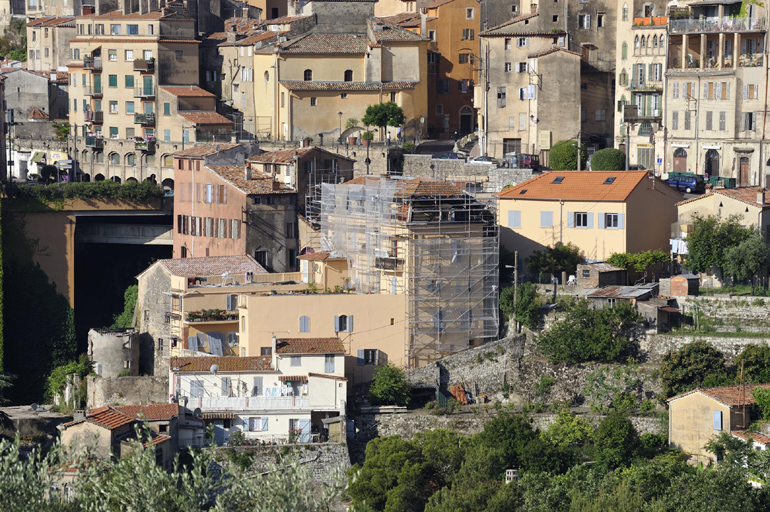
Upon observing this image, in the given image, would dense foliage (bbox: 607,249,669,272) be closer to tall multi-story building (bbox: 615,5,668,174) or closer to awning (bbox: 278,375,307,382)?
awning (bbox: 278,375,307,382)

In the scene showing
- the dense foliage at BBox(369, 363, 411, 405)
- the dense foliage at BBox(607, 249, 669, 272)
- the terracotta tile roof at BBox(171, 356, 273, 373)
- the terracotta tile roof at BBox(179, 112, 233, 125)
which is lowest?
the dense foliage at BBox(369, 363, 411, 405)

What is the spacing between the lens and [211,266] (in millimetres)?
64062

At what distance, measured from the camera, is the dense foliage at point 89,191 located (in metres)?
71.9

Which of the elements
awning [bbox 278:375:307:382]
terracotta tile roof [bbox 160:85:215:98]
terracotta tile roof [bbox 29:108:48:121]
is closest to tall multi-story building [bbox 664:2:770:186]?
awning [bbox 278:375:307:382]

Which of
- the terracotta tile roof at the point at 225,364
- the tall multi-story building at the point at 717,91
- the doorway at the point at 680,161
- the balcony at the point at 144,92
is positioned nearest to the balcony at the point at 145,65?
the balcony at the point at 144,92

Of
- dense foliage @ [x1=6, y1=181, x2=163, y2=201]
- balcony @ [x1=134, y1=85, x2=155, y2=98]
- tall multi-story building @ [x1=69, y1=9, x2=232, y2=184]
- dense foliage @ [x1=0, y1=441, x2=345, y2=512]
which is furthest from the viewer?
balcony @ [x1=134, y1=85, x2=155, y2=98]

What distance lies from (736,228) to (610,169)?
40.1 ft

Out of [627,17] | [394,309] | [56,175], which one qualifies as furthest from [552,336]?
[56,175]

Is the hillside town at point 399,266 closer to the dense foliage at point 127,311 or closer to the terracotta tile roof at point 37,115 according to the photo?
the dense foliage at point 127,311

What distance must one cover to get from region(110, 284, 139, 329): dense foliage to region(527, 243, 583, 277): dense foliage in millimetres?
17315

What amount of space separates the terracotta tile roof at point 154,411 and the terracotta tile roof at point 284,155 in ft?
50.6

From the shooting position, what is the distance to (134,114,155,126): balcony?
8331 cm

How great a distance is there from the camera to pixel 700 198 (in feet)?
196

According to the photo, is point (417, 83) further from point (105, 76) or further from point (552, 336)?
point (552, 336)
